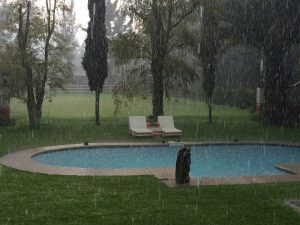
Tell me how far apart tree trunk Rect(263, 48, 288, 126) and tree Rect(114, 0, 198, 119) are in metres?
4.71

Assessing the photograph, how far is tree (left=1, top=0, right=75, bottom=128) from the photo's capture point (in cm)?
2045

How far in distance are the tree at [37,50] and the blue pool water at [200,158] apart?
19.9 feet

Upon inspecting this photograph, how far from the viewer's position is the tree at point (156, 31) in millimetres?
21875

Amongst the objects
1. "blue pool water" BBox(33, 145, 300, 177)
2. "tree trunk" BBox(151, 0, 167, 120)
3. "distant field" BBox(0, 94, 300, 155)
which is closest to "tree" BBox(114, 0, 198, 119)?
"tree trunk" BBox(151, 0, 167, 120)

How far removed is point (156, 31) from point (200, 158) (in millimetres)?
8607

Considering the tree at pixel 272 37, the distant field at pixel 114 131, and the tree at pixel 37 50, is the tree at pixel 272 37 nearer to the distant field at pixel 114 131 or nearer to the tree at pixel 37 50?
the distant field at pixel 114 131

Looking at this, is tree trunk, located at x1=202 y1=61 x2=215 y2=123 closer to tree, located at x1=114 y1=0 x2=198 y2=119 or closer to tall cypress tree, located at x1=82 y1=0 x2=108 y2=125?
tree, located at x1=114 y1=0 x2=198 y2=119

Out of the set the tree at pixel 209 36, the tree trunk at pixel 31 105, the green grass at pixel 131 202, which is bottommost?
the green grass at pixel 131 202

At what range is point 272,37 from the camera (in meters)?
22.4

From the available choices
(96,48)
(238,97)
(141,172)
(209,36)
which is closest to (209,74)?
(209,36)

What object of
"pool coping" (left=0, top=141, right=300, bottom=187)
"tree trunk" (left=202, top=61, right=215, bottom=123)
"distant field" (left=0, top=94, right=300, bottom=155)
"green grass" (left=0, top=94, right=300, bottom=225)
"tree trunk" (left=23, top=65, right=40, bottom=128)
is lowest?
"green grass" (left=0, top=94, right=300, bottom=225)

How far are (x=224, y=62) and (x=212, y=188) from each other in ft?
85.7

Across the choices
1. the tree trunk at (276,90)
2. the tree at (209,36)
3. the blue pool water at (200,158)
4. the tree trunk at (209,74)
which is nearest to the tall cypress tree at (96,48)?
the tree at (209,36)

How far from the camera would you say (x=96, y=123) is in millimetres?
22016
